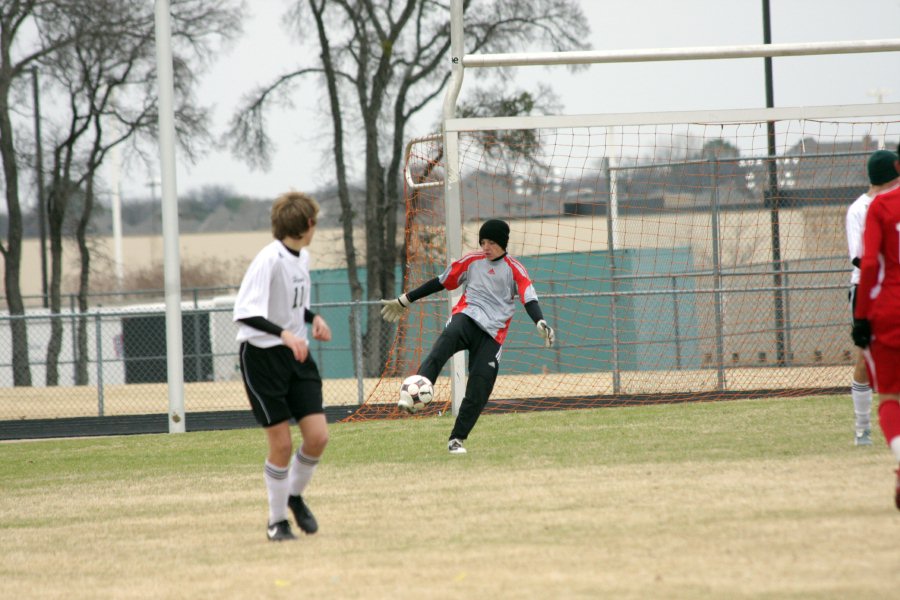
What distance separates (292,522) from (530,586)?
7.84 ft

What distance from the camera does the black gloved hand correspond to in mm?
5855

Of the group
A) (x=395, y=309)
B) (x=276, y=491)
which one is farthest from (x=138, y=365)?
(x=276, y=491)

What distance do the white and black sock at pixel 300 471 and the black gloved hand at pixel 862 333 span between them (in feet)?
9.61

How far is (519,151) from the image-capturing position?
71.2 feet

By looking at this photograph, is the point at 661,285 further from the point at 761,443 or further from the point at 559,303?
the point at 761,443

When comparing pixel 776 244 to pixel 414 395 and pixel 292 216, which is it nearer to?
pixel 414 395

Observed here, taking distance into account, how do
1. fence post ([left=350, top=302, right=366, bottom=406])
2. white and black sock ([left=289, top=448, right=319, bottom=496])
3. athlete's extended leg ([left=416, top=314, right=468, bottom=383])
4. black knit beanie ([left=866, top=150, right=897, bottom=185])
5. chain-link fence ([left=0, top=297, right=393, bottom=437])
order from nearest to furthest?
white and black sock ([left=289, top=448, right=319, bottom=496])
black knit beanie ([left=866, top=150, right=897, bottom=185])
athlete's extended leg ([left=416, top=314, right=468, bottom=383])
fence post ([left=350, top=302, right=366, bottom=406])
chain-link fence ([left=0, top=297, right=393, bottom=437])

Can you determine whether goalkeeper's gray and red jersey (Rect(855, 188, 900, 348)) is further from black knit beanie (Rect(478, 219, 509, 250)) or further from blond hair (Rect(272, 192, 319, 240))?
black knit beanie (Rect(478, 219, 509, 250))

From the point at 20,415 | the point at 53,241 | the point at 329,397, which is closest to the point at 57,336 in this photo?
the point at 53,241

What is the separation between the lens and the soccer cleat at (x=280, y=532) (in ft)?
19.5

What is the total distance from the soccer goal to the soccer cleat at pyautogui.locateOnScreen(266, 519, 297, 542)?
6743 millimetres

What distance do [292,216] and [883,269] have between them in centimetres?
311

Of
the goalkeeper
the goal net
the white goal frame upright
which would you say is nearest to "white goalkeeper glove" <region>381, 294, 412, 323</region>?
the goalkeeper

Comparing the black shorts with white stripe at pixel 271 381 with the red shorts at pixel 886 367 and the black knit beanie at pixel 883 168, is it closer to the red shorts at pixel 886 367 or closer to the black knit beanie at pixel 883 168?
the red shorts at pixel 886 367
